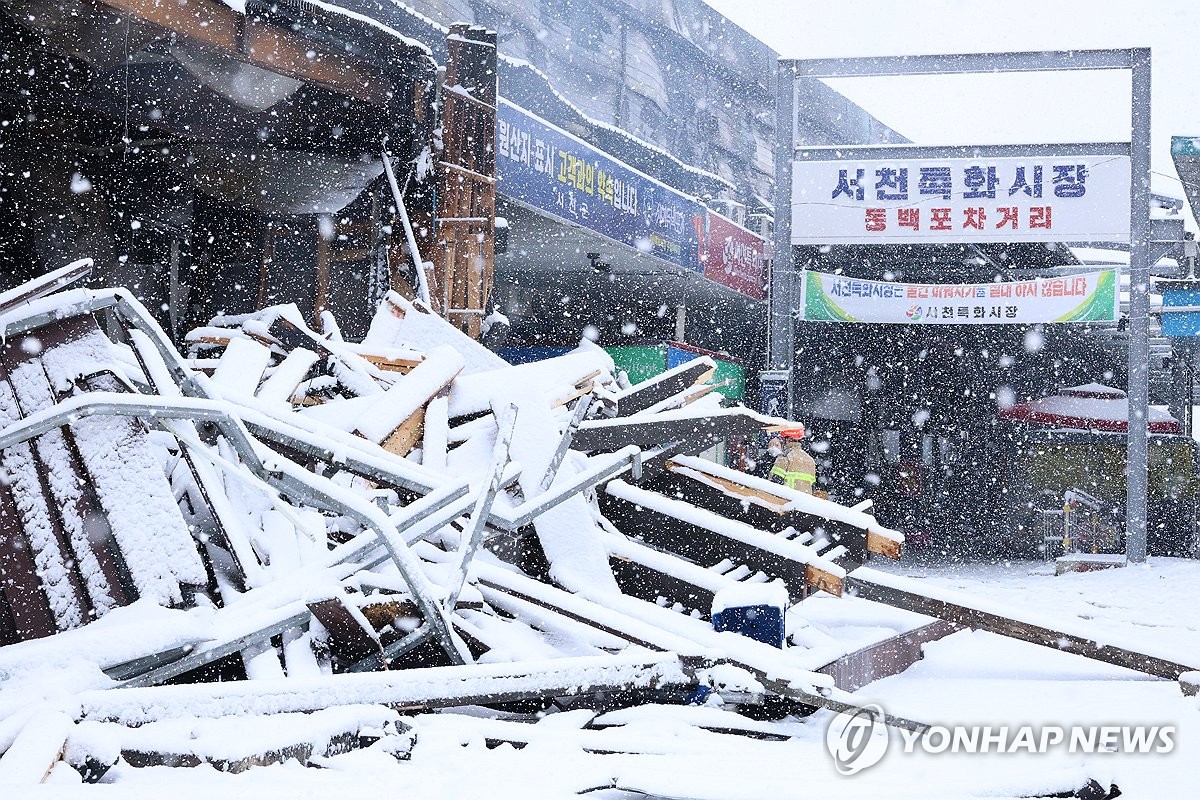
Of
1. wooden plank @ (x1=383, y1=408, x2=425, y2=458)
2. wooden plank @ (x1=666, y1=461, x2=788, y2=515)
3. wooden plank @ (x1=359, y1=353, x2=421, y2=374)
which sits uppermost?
wooden plank @ (x1=359, y1=353, x2=421, y2=374)

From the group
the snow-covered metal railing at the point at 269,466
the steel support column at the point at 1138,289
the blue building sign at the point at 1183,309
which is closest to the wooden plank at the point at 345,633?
the snow-covered metal railing at the point at 269,466

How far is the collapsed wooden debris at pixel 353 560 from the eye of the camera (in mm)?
3395

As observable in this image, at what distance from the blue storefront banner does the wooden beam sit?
1.91m

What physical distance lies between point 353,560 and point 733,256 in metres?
12.9

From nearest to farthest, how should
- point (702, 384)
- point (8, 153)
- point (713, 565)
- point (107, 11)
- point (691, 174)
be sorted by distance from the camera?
point (713, 565) < point (107, 11) < point (702, 384) < point (8, 153) < point (691, 174)

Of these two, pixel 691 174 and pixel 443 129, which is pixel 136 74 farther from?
pixel 691 174

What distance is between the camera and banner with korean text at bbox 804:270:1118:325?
14.8 metres

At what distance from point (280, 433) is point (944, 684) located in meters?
3.40

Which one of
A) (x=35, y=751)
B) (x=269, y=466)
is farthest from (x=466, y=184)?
(x=35, y=751)

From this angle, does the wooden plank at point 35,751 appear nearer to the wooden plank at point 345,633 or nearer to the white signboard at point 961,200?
the wooden plank at point 345,633

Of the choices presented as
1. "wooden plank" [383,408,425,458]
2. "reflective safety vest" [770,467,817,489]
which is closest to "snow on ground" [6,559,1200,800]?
"wooden plank" [383,408,425,458]

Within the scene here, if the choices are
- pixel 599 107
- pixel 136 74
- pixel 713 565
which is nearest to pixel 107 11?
pixel 136 74

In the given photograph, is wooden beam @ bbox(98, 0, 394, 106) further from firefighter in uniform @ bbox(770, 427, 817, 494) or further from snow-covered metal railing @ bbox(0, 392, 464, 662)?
firefighter in uniform @ bbox(770, 427, 817, 494)

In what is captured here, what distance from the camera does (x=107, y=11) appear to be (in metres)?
6.31
